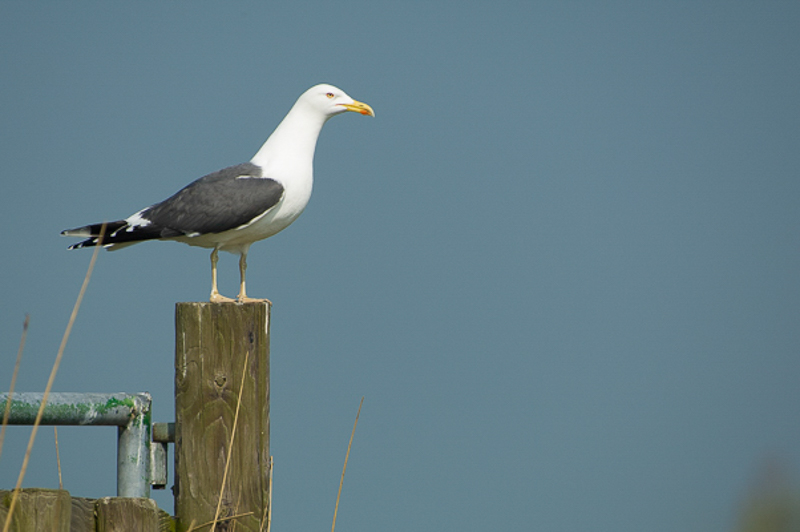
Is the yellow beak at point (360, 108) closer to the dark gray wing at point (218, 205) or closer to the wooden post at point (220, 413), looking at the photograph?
the dark gray wing at point (218, 205)

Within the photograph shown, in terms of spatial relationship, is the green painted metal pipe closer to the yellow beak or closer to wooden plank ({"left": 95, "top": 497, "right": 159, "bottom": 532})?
wooden plank ({"left": 95, "top": 497, "right": 159, "bottom": 532})

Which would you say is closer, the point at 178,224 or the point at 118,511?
the point at 118,511

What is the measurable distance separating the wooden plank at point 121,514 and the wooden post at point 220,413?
0.25 metres

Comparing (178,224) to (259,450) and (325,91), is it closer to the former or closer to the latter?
(325,91)

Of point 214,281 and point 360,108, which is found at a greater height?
point 360,108

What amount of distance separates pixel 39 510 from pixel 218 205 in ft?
8.76

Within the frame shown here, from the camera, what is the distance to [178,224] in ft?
16.7

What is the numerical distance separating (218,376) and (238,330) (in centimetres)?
18

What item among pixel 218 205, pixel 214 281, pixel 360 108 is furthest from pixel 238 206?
pixel 360 108

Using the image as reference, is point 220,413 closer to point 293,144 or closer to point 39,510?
point 39,510

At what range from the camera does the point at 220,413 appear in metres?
3.16

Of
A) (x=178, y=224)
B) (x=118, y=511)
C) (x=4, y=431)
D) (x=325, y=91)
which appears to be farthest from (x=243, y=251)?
(x=4, y=431)

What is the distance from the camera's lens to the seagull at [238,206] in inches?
197

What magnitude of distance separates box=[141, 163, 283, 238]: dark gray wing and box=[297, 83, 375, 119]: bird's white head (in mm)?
641
